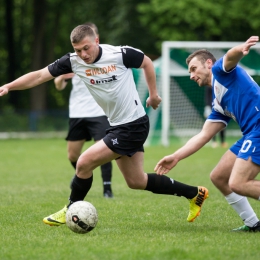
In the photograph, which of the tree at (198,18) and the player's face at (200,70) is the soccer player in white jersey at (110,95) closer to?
the player's face at (200,70)

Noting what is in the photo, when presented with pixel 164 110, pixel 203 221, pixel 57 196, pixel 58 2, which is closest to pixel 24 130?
pixel 58 2

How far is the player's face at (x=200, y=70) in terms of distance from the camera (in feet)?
20.4

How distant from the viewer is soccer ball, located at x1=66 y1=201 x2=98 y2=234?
619 centimetres

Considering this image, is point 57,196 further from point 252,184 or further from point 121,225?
point 252,184

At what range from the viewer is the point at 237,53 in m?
5.49

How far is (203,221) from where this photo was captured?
7.21 m

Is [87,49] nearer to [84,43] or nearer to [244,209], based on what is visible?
[84,43]

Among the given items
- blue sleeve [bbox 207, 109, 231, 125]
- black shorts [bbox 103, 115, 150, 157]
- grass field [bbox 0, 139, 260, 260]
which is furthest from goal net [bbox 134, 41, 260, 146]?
blue sleeve [bbox 207, 109, 231, 125]

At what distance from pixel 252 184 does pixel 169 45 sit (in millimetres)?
14600

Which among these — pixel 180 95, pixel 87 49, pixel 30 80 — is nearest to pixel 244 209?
pixel 87 49

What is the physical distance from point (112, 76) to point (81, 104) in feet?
10.6

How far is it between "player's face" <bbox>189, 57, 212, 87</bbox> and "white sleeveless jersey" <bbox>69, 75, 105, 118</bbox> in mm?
3523

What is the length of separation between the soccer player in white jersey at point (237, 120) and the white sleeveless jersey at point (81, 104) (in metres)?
3.39

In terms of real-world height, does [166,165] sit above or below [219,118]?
below
